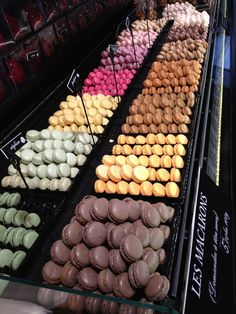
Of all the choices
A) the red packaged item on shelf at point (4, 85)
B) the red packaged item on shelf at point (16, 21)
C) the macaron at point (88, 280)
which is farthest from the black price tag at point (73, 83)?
the red packaged item on shelf at point (16, 21)

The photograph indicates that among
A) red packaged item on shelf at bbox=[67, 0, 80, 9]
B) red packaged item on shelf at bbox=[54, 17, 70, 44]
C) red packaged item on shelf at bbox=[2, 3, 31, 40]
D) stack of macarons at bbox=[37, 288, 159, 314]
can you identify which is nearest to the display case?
stack of macarons at bbox=[37, 288, 159, 314]

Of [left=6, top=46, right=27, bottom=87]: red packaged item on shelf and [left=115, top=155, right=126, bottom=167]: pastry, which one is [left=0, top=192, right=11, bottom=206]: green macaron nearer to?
[left=115, top=155, right=126, bottom=167]: pastry

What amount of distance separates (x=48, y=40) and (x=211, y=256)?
11.4 ft

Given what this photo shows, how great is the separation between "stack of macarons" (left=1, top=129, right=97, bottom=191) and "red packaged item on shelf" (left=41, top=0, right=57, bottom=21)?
2230 millimetres

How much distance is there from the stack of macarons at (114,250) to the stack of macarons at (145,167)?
10.9 inches

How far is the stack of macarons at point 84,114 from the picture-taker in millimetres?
2555

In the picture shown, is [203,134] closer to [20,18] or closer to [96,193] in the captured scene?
[96,193]

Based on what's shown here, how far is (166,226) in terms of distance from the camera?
1.48 metres

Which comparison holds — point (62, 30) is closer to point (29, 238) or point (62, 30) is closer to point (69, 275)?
point (29, 238)

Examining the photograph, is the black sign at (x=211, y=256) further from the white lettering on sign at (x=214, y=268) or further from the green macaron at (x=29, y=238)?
the green macaron at (x=29, y=238)

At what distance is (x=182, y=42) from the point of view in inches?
145

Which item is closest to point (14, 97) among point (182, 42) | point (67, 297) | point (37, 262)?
point (182, 42)

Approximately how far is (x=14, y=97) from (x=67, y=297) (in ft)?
9.37

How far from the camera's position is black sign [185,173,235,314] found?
3.66 ft
